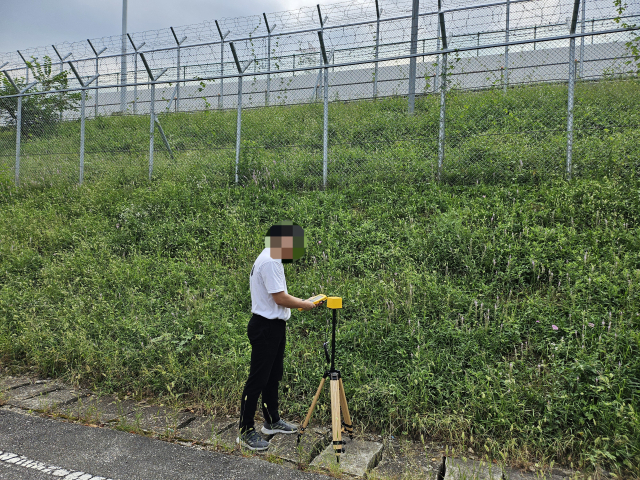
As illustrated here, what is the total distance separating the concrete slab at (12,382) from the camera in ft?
14.1

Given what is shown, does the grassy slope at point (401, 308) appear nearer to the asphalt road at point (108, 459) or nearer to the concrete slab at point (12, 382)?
the concrete slab at point (12, 382)

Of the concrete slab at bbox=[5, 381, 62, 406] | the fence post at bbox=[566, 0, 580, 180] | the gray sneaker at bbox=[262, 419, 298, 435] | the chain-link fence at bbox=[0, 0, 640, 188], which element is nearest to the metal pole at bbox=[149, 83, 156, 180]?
the chain-link fence at bbox=[0, 0, 640, 188]

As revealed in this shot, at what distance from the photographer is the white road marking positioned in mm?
2766

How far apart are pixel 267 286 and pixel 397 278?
2.18 metres

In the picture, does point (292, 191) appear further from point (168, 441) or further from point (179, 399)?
point (168, 441)

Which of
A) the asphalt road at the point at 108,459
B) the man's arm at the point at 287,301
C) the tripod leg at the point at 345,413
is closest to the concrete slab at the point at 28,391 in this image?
the asphalt road at the point at 108,459

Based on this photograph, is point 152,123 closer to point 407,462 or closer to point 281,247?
point 281,247

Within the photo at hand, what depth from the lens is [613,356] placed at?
3322mm

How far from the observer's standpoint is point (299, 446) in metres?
3.02

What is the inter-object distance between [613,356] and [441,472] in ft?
5.45

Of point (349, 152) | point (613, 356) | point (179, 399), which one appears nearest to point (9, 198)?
point (349, 152)

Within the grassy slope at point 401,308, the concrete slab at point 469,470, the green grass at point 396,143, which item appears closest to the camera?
the concrete slab at point 469,470

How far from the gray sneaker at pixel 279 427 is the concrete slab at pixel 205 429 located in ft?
1.08

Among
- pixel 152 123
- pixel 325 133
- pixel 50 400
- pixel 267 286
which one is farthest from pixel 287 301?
pixel 152 123
